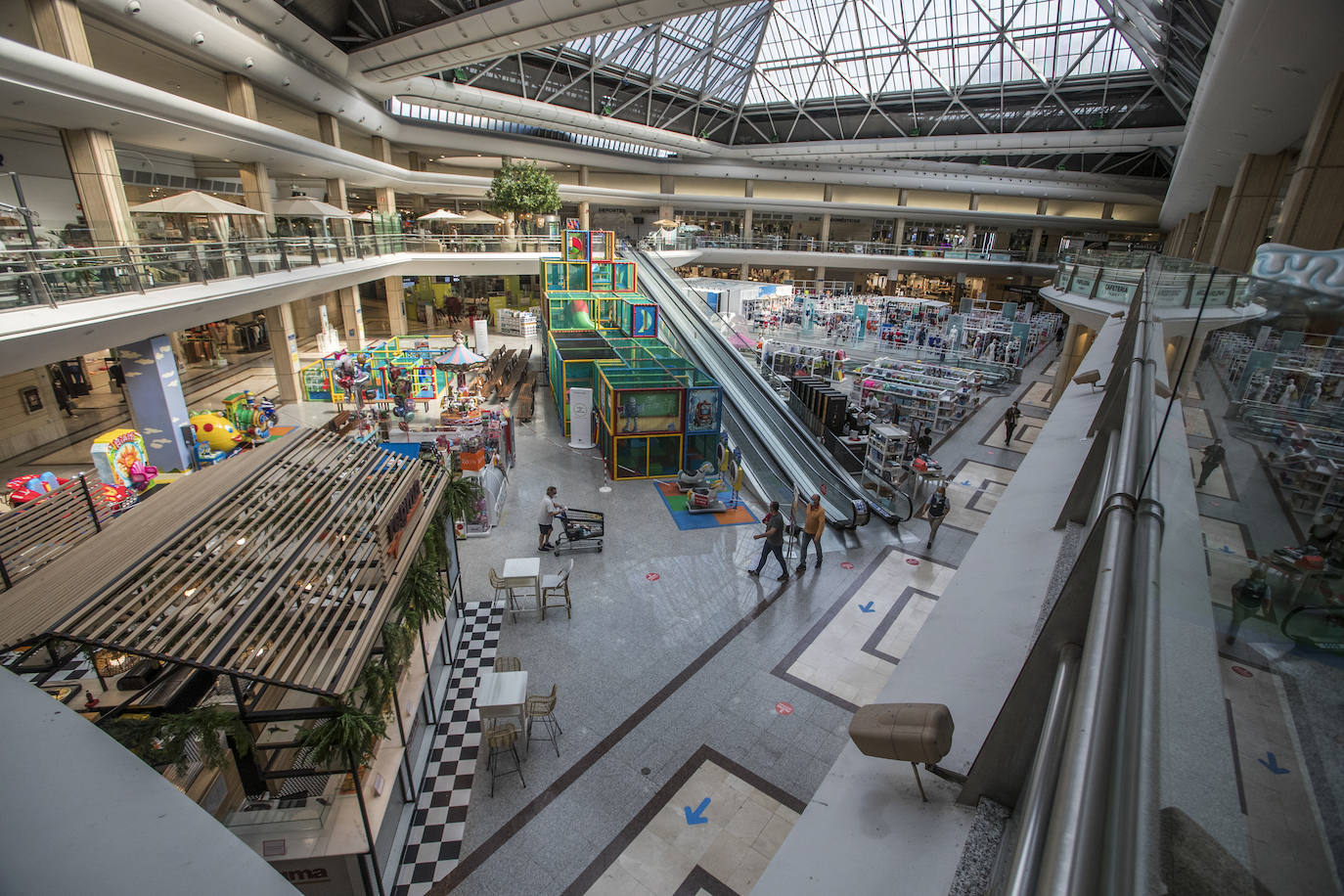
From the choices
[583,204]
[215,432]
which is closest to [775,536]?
[215,432]

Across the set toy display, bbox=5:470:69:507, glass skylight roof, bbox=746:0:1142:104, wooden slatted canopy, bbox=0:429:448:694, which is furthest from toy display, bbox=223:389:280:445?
glass skylight roof, bbox=746:0:1142:104

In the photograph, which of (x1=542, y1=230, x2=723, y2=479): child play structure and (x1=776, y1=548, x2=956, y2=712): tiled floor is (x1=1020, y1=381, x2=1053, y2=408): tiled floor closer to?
(x1=542, y1=230, x2=723, y2=479): child play structure

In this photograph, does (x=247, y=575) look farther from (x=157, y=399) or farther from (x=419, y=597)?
(x=157, y=399)

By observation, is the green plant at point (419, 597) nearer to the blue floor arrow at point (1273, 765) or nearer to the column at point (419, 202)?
A: the blue floor arrow at point (1273, 765)

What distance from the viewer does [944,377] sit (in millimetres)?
19875

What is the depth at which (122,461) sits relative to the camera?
10992 millimetres

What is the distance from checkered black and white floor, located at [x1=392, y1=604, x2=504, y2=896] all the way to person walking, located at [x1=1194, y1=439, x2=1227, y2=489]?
6.12 meters

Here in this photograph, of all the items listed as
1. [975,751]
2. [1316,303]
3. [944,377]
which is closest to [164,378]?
[975,751]

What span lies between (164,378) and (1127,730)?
52.8ft

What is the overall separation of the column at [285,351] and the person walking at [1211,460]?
20445 mm

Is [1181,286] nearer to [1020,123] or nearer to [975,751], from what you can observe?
[975,751]

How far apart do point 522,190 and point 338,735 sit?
28.0 metres

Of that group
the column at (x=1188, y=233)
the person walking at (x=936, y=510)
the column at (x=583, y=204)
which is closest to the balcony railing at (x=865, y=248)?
the column at (x=583, y=204)

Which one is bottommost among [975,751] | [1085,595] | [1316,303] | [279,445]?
[279,445]
